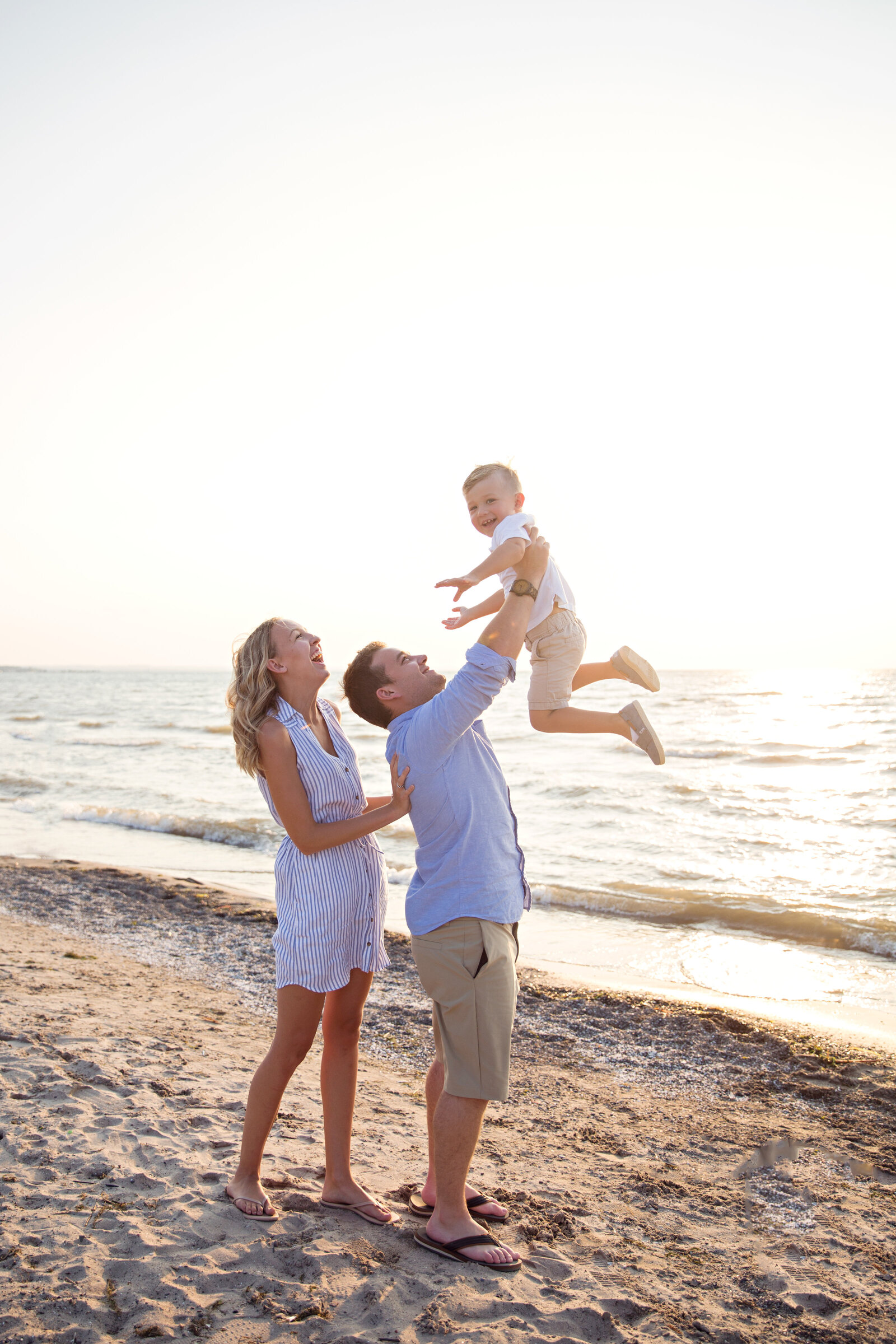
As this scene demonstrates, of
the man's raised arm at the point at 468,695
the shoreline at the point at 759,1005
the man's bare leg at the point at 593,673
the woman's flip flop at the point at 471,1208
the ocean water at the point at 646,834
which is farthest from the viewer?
the ocean water at the point at 646,834

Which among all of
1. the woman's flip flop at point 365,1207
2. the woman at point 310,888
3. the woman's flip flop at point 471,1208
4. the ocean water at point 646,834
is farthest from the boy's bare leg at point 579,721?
the ocean water at point 646,834

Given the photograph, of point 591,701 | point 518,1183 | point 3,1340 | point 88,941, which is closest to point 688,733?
point 591,701

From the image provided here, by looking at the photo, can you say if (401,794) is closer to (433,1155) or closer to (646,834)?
(433,1155)

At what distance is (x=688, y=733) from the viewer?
2744 centimetres

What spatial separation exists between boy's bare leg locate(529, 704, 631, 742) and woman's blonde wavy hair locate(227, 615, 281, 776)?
181 centimetres

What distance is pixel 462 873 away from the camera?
2865 mm

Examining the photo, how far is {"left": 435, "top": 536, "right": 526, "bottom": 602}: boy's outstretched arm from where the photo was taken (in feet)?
11.8

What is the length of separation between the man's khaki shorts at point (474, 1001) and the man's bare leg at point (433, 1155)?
334mm

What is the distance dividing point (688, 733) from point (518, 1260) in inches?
1002

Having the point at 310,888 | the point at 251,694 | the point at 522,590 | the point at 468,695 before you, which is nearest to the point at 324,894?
the point at 310,888

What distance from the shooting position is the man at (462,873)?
2.80 metres

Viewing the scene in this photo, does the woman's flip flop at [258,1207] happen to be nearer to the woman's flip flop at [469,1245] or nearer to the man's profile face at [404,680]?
the woman's flip flop at [469,1245]

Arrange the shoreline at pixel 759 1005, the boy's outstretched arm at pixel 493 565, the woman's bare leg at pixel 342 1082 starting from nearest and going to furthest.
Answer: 1. the woman's bare leg at pixel 342 1082
2. the boy's outstretched arm at pixel 493 565
3. the shoreline at pixel 759 1005

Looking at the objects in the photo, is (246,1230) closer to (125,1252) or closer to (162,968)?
(125,1252)
